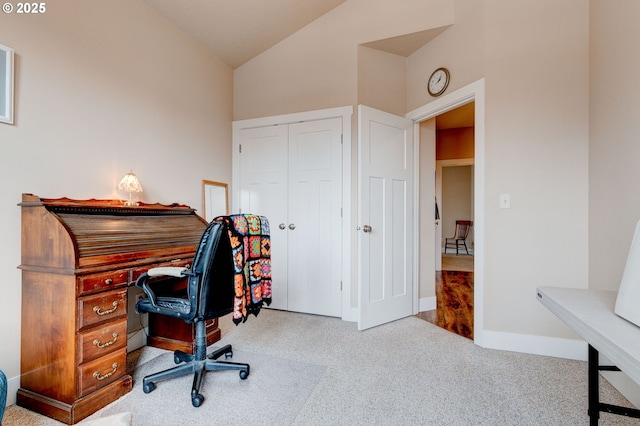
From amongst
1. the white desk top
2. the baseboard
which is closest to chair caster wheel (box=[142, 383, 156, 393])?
the white desk top

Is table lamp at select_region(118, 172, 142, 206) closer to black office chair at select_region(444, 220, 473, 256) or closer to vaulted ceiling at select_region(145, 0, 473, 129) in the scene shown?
vaulted ceiling at select_region(145, 0, 473, 129)

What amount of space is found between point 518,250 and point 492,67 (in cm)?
148

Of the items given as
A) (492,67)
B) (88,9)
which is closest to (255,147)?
(88,9)

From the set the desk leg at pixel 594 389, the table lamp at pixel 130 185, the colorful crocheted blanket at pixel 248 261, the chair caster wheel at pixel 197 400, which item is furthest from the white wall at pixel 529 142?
the table lamp at pixel 130 185

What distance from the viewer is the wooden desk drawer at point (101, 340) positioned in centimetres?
153

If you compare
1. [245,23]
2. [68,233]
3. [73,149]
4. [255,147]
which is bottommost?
[68,233]

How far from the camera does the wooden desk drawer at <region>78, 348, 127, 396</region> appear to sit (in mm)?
1536

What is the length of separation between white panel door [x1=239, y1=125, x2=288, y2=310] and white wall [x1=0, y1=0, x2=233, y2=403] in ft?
1.68

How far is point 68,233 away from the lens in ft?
4.92

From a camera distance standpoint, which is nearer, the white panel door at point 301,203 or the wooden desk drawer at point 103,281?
the wooden desk drawer at point 103,281

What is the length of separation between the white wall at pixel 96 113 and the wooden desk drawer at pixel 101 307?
495mm

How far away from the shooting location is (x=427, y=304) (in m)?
3.28

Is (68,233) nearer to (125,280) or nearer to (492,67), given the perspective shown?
(125,280)

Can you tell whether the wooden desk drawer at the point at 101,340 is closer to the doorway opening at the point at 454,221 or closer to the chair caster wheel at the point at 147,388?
the chair caster wheel at the point at 147,388
